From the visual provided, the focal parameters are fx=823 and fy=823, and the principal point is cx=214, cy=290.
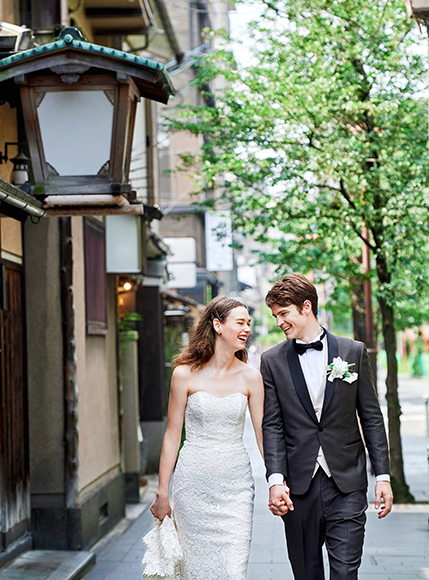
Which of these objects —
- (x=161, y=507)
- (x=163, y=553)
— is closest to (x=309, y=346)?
(x=161, y=507)

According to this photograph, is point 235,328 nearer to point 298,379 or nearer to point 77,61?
point 298,379

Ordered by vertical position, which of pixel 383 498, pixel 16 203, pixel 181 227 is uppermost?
pixel 181 227

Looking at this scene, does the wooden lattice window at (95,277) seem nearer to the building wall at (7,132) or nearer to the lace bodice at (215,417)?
the building wall at (7,132)

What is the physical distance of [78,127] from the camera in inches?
260

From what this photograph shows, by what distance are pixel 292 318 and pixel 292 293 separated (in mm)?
147

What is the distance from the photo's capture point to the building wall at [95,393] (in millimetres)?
8984

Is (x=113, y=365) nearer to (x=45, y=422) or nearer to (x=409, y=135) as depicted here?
(x=45, y=422)

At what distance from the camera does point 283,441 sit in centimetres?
476

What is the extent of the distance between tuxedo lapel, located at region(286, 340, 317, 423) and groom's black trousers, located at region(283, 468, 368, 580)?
0.36 metres

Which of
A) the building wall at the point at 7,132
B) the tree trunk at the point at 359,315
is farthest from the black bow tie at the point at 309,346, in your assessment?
the tree trunk at the point at 359,315

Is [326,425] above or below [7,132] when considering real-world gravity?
below

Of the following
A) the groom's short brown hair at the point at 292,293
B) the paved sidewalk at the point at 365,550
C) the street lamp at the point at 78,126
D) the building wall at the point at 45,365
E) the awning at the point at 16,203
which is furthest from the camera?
the building wall at the point at 45,365

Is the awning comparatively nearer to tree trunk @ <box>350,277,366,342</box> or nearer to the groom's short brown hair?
the groom's short brown hair

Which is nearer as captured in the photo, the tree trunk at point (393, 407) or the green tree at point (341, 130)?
the green tree at point (341, 130)
